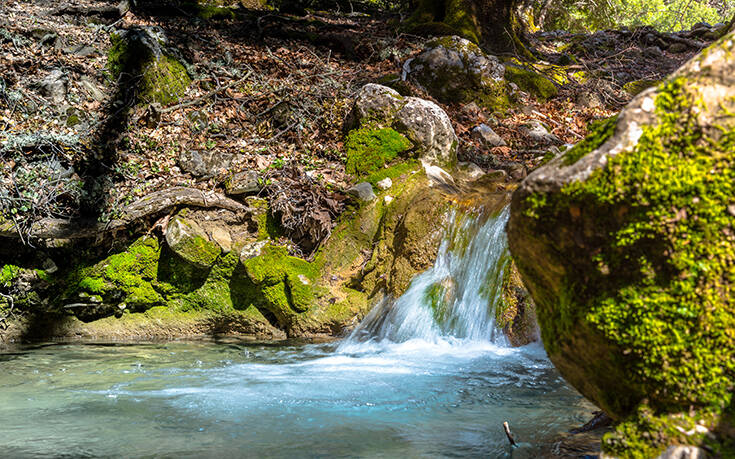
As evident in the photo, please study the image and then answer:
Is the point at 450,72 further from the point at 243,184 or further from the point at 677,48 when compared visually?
the point at 677,48

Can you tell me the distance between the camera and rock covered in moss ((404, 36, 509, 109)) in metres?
9.60

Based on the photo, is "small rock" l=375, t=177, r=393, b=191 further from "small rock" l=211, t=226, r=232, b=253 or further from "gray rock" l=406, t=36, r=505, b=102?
"gray rock" l=406, t=36, r=505, b=102

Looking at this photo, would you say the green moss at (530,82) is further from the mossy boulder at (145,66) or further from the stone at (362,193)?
the mossy boulder at (145,66)

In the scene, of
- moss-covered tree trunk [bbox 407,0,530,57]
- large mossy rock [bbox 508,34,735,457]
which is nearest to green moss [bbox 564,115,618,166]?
large mossy rock [bbox 508,34,735,457]

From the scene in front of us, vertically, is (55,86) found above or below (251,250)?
above

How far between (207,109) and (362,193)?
2.79m

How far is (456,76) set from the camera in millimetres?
9617

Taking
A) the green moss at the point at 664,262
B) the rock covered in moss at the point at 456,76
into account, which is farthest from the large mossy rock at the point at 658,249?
the rock covered in moss at the point at 456,76

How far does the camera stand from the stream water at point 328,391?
124 inches

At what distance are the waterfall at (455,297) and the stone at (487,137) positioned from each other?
2614mm

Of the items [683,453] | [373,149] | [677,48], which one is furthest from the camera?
[677,48]

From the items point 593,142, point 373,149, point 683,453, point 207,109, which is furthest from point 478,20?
point 683,453

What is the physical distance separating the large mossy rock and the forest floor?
16.3ft

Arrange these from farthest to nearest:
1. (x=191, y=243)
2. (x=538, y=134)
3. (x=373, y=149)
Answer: (x=538, y=134), (x=373, y=149), (x=191, y=243)
